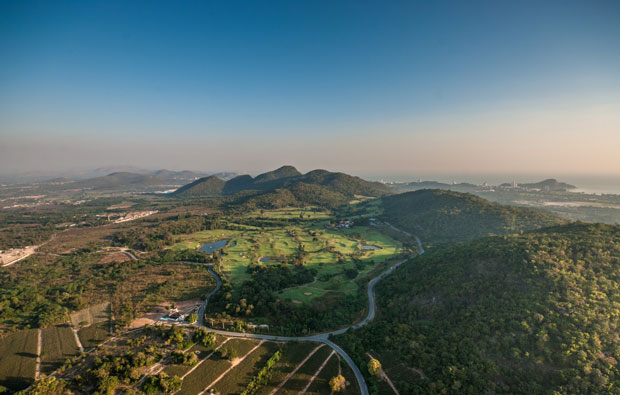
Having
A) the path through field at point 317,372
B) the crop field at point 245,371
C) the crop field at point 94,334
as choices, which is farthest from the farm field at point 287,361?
the crop field at point 94,334

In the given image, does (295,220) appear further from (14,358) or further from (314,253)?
(14,358)

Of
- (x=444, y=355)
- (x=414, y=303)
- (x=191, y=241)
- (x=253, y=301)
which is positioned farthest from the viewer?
(x=191, y=241)

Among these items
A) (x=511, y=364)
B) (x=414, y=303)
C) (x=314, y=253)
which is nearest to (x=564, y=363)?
(x=511, y=364)

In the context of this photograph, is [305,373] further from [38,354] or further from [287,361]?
[38,354]

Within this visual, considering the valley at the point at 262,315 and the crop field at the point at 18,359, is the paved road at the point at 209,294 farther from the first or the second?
the crop field at the point at 18,359

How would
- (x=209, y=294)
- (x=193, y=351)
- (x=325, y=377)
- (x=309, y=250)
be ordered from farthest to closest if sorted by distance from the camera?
(x=309, y=250), (x=209, y=294), (x=193, y=351), (x=325, y=377)

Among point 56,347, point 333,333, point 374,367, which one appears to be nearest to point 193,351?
point 333,333

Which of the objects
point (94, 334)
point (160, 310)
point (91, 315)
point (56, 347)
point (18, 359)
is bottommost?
point (18, 359)
